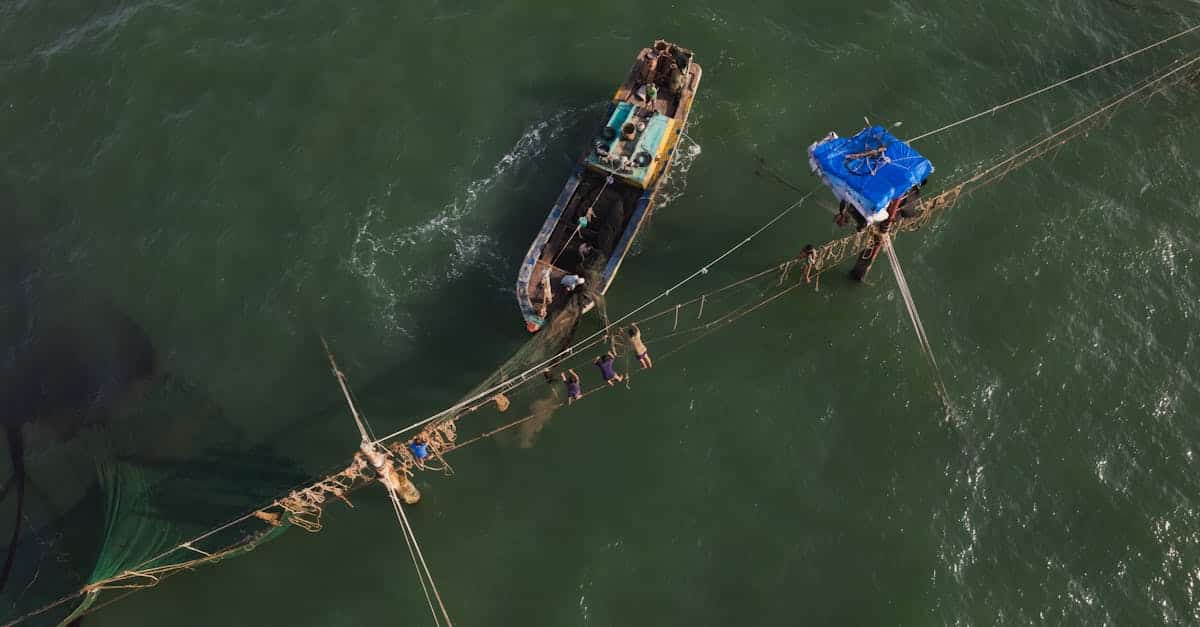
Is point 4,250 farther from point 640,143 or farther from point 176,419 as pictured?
point 640,143

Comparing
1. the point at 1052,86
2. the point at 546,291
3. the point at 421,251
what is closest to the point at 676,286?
the point at 546,291

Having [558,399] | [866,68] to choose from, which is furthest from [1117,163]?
[558,399]

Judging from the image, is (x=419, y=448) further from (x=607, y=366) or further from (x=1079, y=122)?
(x=1079, y=122)

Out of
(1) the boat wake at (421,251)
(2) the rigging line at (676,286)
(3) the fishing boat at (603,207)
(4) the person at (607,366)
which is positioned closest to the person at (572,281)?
(3) the fishing boat at (603,207)

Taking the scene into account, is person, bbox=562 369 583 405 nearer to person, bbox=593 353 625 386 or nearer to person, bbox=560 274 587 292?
person, bbox=593 353 625 386

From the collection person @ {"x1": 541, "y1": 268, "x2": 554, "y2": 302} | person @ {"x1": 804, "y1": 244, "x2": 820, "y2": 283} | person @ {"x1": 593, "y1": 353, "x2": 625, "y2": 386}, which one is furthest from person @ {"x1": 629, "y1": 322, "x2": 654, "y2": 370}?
person @ {"x1": 804, "y1": 244, "x2": 820, "y2": 283}

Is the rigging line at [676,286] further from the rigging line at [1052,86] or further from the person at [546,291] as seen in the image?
the rigging line at [1052,86]
